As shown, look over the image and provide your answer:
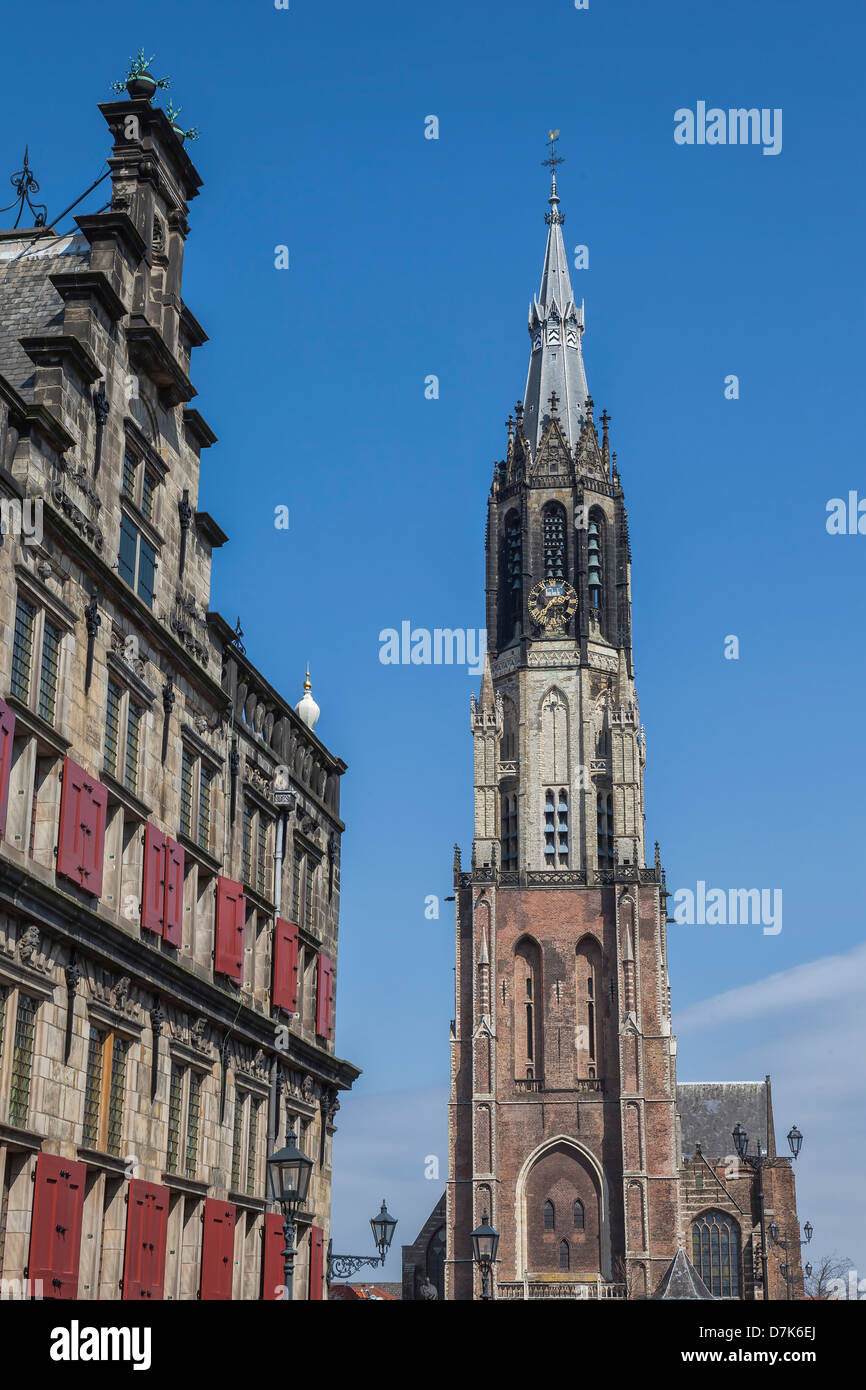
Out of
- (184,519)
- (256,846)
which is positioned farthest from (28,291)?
(256,846)

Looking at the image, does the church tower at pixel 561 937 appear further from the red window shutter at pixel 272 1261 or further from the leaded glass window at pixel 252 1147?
the leaded glass window at pixel 252 1147

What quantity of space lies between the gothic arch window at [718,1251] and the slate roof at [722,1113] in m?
8.85

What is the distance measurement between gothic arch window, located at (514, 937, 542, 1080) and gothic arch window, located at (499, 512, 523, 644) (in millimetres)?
20814

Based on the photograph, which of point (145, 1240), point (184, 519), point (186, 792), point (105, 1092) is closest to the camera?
point (105, 1092)

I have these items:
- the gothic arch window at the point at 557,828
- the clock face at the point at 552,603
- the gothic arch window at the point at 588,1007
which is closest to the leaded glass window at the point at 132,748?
the gothic arch window at the point at 588,1007

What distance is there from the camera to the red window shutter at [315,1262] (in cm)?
3195

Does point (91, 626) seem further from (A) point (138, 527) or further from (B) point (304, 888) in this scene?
(B) point (304, 888)

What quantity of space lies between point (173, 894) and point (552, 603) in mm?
76999

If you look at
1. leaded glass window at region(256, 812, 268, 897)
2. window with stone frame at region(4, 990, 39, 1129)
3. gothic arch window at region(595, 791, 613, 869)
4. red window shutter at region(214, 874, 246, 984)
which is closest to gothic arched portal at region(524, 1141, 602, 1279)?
gothic arch window at region(595, 791, 613, 869)

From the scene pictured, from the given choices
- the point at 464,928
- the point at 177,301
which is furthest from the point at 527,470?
the point at 177,301

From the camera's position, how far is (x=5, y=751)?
19.0 meters

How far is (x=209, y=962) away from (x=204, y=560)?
7.17 m
